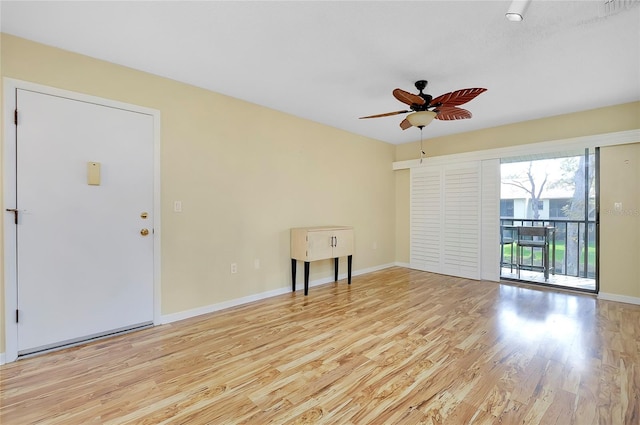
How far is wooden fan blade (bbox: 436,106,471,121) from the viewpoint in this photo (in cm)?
284

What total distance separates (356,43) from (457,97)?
0.99 meters

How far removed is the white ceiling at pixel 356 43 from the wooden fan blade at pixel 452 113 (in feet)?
1.06

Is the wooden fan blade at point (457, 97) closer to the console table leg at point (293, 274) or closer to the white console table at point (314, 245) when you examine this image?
the white console table at point (314, 245)

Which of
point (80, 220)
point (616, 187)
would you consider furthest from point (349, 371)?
point (616, 187)

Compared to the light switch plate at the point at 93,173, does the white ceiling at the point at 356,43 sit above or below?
above

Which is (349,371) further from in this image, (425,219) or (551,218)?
(551,218)

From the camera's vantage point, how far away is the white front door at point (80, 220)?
7.54ft

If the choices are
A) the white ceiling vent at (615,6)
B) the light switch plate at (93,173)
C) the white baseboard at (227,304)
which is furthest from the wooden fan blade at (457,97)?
the light switch plate at (93,173)

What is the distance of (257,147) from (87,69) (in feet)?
5.69

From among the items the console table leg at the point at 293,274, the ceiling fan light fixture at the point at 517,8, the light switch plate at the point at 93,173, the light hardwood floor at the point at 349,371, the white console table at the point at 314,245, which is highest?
the ceiling fan light fixture at the point at 517,8

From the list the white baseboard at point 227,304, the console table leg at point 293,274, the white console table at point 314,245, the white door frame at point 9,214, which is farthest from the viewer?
the console table leg at point 293,274

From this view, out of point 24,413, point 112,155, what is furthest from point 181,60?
point 24,413

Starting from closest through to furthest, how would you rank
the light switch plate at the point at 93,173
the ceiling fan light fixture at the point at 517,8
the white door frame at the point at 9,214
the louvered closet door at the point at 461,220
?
the ceiling fan light fixture at the point at 517,8
the white door frame at the point at 9,214
the light switch plate at the point at 93,173
the louvered closet door at the point at 461,220

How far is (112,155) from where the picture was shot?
8.68ft
